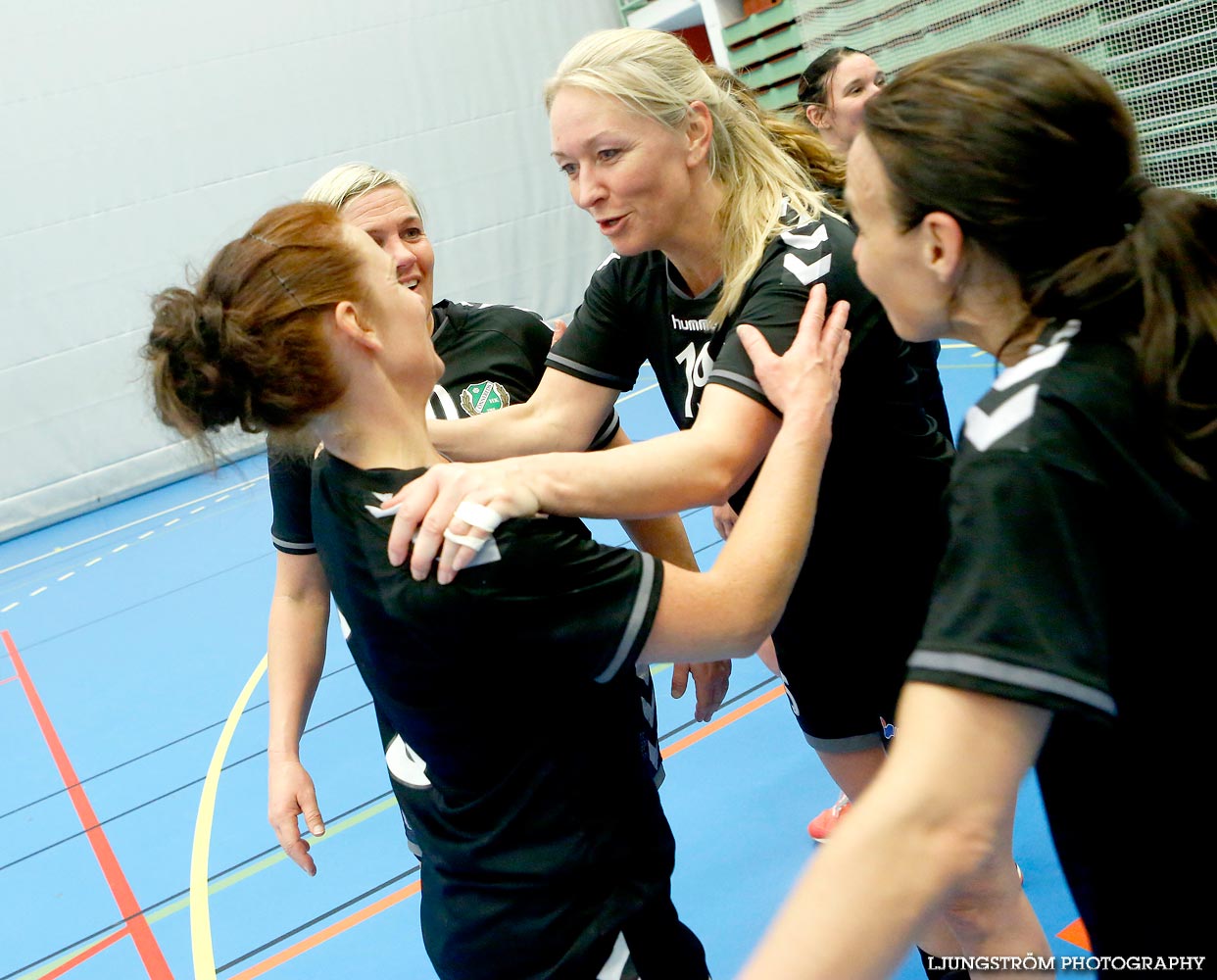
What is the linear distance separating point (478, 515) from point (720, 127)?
101 cm

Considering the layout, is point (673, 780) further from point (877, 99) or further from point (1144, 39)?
point (1144, 39)

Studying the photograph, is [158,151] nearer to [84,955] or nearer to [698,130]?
[84,955]

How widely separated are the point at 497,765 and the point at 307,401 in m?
0.54

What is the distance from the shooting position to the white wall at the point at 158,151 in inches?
365

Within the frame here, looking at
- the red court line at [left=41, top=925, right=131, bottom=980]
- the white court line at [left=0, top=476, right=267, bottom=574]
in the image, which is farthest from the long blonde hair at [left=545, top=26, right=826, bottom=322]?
the white court line at [left=0, top=476, right=267, bottom=574]

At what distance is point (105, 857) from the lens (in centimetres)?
390

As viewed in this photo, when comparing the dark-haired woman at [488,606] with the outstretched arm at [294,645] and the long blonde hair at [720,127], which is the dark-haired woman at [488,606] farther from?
the outstretched arm at [294,645]

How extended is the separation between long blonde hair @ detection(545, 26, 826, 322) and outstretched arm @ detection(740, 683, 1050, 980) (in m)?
1.04

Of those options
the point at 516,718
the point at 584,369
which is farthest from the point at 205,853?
the point at 516,718

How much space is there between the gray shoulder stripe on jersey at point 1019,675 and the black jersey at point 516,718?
1.70 feet

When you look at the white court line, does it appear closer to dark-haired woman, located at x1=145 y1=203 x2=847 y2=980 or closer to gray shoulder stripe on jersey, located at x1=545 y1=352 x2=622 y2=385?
gray shoulder stripe on jersey, located at x1=545 y1=352 x2=622 y2=385

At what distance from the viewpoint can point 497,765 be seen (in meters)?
1.44

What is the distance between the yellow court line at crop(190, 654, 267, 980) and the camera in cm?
315

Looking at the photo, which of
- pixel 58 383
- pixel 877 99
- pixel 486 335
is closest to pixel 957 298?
pixel 877 99
